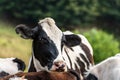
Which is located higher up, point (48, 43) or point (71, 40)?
point (71, 40)

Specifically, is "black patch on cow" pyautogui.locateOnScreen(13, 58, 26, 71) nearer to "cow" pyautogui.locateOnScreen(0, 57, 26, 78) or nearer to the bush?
"cow" pyautogui.locateOnScreen(0, 57, 26, 78)

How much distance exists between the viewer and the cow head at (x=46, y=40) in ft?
28.7

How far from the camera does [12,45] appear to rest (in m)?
38.2

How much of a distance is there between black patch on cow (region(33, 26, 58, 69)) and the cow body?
30 cm

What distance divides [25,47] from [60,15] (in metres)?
8.87

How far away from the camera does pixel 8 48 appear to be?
36156 mm

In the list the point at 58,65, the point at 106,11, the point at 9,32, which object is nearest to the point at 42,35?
the point at 58,65

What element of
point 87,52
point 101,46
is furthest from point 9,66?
point 101,46

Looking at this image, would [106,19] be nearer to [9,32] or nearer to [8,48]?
[9,32]

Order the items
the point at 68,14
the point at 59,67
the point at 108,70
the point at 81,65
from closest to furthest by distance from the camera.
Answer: the point at 108,70 < the point at 59,67 < the point at 81,65 < the point at 68,14

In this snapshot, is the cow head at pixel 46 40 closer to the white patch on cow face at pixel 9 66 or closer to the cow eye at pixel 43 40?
the cow eye at pixel 43 40

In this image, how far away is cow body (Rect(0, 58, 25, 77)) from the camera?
354 inches

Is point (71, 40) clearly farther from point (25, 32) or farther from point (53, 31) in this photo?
point (25, 32)

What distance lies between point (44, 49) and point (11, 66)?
0.66 m
